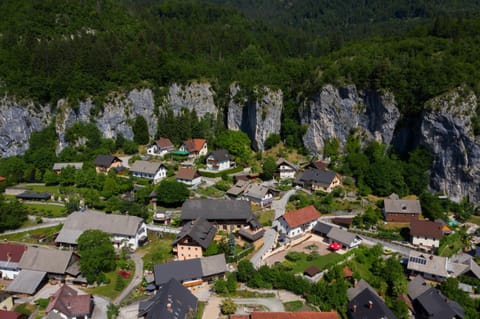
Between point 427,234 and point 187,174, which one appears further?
point 187,174

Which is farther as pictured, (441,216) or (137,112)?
(137,112)

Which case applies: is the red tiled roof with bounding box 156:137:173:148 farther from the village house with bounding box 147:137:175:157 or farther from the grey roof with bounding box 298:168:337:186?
the grey roof with bounding box 298:168:337:186

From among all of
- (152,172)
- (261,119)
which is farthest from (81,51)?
(261,119)

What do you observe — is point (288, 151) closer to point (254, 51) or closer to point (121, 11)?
point (254, 51)

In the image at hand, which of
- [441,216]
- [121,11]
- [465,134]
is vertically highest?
[121,11]

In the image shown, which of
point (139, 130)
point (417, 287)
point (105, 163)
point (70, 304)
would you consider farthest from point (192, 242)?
point (139, 130)

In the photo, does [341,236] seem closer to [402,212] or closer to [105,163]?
[402,212]
